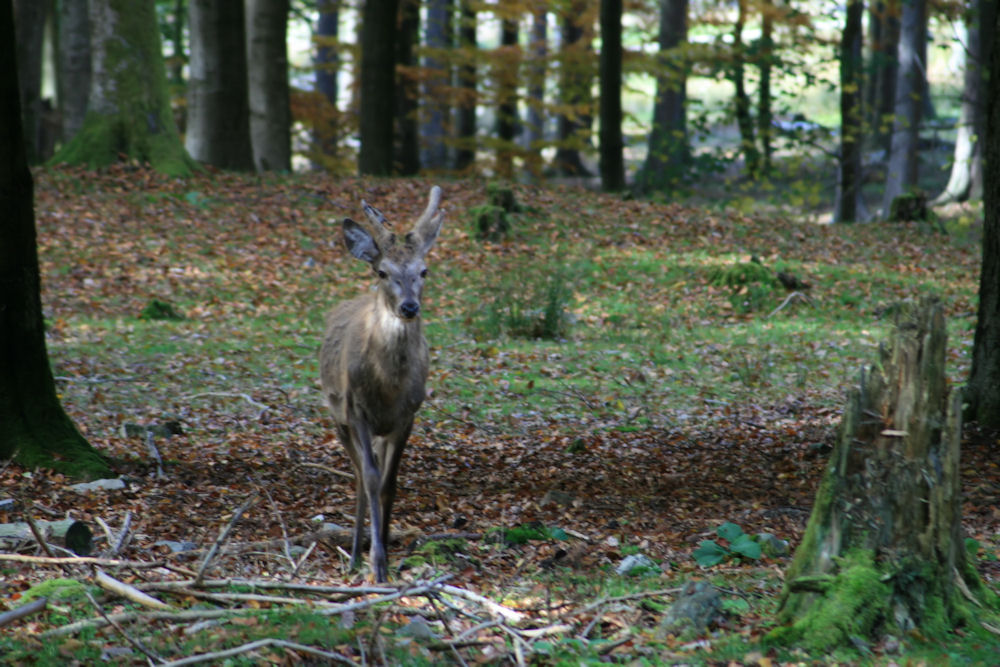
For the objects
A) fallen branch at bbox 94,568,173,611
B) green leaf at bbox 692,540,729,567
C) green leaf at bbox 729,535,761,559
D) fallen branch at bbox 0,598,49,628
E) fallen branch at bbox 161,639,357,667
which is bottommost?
green leaf at bbox 692,540,729,567

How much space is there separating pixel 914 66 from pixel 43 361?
2231cm

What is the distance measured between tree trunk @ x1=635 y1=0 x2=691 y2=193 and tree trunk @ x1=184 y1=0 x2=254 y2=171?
9.83 metres

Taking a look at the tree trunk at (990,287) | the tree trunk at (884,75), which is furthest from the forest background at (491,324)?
the tree trunk at (884,75)

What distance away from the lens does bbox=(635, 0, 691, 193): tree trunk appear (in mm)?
25188

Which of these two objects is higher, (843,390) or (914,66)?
(914,66)

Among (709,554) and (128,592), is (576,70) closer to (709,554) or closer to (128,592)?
(709,554)

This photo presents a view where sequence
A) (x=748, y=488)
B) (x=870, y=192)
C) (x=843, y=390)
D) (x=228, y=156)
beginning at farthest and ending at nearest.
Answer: (x=870, y=192) < (x=228, y=156) < (x=843, y=390) < (x=748, y=488)

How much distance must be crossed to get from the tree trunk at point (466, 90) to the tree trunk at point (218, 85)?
772 centimetres

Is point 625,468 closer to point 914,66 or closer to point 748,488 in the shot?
point 748,488

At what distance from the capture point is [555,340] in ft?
42.2

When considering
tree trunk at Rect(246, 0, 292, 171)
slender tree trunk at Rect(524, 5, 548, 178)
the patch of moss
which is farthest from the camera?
slender tree trunk at Rect(524, 5, 548, 178)

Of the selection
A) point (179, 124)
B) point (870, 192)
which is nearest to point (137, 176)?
point (179, 124)

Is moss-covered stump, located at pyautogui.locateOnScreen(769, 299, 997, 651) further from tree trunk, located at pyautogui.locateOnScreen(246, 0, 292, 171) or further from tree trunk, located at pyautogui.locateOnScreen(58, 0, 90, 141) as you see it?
tree trunk, located at pyautogui.locateOnScreen(58, 0, 90, 141)

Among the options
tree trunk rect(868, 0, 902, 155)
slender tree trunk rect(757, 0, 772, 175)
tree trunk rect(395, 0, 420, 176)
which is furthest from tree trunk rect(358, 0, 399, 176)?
tree trunk rect(868, 0, 902, 155)
